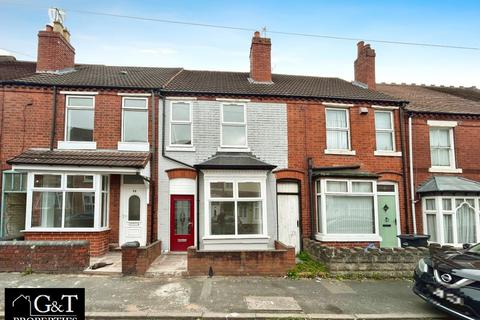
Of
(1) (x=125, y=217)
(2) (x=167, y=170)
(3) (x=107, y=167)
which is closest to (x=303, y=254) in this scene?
(2) (x=167, y=170)

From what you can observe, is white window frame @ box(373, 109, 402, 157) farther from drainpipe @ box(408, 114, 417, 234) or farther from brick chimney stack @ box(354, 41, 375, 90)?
brick chimney stack @ box(354, 41, 375, 90)

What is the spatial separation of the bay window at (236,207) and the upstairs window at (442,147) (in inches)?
306

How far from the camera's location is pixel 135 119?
11.2 meters

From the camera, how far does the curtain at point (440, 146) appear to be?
41.8 ft

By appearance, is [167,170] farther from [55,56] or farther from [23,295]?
[23,295]

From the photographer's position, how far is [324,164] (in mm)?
11750

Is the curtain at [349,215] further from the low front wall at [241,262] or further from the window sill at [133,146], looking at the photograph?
the window sill at [133,146]

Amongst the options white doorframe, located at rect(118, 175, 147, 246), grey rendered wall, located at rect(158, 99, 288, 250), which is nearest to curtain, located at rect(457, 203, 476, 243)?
grey rendered wall, located at rect(158, 99, 288, 250)

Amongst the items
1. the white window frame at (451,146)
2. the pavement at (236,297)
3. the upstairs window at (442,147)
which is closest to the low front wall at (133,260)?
the pavement at (236,297)

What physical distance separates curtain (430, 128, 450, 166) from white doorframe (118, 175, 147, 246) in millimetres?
11520

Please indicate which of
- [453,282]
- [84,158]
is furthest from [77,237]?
[453,282]

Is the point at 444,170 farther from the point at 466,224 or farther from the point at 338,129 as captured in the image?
the point at 338,129

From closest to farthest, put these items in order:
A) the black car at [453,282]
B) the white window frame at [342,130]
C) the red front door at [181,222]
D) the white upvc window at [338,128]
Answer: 1. the black car at [453,282]
2. the red front door at [181,222]
3. the white window frame at [342,130]
4. the white upvc window at [338,128]

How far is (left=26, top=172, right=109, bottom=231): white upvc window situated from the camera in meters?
9.48
